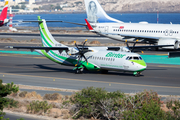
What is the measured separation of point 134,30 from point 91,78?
25.9 m

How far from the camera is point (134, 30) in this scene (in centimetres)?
5484

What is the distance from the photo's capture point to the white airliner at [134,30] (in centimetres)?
5244

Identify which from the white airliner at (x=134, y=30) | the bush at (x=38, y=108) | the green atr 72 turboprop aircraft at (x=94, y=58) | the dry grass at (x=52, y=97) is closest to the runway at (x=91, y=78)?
the green atr 72 turboprop aircraft at (x=94, y=58)

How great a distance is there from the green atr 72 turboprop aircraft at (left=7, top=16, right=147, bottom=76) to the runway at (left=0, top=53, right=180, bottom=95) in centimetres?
104

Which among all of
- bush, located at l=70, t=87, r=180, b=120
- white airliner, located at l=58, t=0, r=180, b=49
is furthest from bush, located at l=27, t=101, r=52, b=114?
white airliner, located at l=58, t=0, r=180, b=49

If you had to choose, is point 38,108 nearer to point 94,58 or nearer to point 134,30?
point 94,58

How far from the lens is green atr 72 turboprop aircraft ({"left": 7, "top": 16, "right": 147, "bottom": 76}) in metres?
30.6

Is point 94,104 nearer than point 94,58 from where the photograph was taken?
Yes

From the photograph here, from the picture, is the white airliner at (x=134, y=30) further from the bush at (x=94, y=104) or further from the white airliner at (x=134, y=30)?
the bush at (x=94, y=104)

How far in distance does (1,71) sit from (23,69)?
2.75 m

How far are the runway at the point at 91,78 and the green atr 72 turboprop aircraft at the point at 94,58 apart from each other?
104 centimetres

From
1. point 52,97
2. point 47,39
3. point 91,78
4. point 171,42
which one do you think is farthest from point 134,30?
point 52,97

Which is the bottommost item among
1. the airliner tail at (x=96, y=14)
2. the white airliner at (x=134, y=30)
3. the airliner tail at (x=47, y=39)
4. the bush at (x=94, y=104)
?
the bush at (x=94, y=104)

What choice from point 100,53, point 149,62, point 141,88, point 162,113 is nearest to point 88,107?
point 162,113
